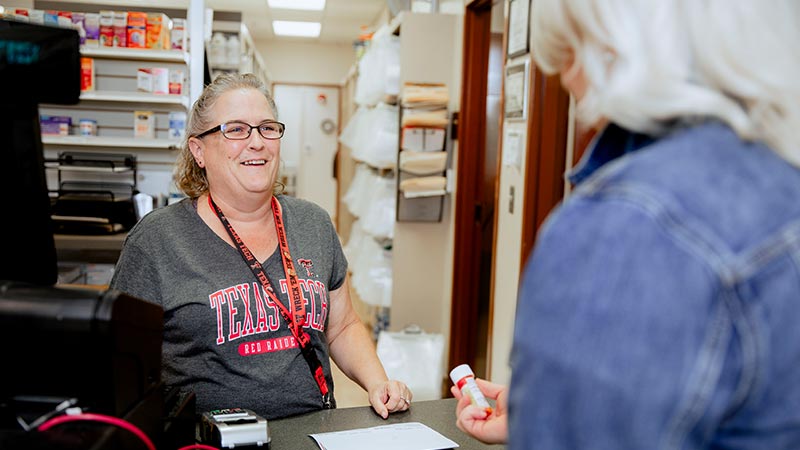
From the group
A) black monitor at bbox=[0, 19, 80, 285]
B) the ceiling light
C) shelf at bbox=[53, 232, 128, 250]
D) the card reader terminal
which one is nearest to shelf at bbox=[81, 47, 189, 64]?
shelf at bbox=[53, 232, 128, 250]

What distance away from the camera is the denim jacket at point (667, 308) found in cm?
58

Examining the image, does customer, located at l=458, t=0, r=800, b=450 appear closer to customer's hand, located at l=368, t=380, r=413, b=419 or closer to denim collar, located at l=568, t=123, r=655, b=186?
denim collar, located at l=568, t=123, r=655, b=186

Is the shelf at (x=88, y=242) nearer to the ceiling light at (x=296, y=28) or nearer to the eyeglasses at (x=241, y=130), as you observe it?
the eyeglasses at (x=241, y=130)

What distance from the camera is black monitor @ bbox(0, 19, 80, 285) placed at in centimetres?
91

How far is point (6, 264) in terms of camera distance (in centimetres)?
95

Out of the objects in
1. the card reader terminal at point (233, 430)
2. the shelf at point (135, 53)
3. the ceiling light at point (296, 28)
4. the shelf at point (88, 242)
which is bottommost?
the card reader terminal at point (233, 430)

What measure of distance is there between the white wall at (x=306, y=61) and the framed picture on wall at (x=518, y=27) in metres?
8.97

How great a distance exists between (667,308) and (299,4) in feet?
28.0

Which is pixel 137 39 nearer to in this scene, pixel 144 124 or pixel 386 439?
pixel 144 124

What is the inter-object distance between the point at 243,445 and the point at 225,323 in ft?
1.37

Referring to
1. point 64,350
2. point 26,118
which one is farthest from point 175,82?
point 64,350

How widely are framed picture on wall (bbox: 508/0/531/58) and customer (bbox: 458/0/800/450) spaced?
2.30 metres

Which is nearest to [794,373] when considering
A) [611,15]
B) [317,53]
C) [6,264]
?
[611,15]

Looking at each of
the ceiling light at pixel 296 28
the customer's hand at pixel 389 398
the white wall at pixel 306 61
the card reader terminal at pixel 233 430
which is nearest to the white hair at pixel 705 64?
the card reader terminal at pixel 233 430
